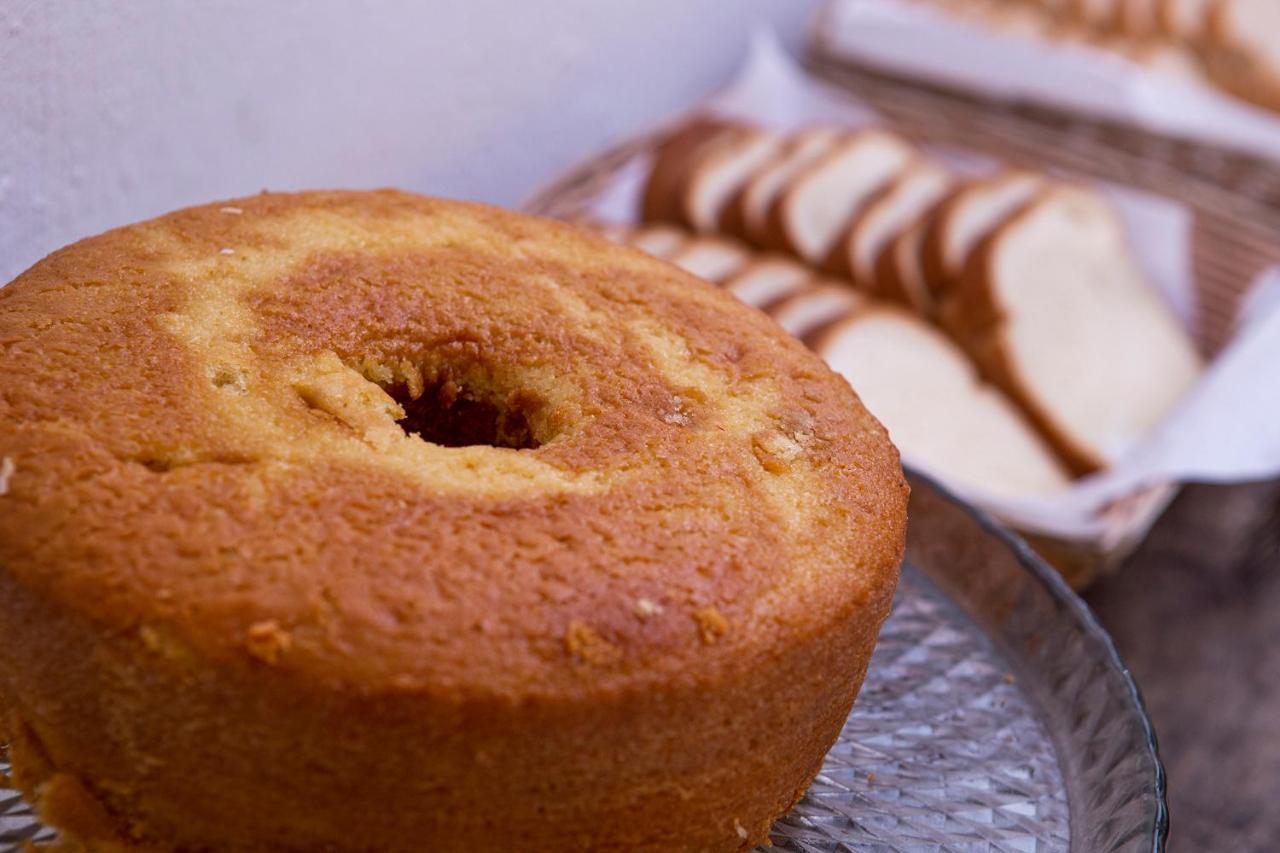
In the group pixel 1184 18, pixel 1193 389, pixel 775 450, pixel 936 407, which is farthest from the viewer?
pixel 1184 18

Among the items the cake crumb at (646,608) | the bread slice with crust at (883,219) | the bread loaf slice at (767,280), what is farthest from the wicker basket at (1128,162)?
the cake crumb at (646,608)

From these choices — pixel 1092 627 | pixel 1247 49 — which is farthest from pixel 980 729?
pixel 1247 49

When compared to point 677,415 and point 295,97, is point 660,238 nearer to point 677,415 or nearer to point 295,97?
point 295,97

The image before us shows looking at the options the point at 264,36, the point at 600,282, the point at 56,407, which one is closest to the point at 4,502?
the point at 56,407

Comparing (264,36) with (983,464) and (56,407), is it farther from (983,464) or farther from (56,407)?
(983,464)

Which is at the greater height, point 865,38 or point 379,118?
point 379,118

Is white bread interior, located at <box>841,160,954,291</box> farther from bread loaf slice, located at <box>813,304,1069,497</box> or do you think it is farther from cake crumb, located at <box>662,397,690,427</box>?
cake crumb, located at <box>662,397,690,427</box>

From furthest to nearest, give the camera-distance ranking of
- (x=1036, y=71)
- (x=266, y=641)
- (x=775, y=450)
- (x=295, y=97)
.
→ (x=1036, y=71), (x=295, y=97), (x=775, y=450), (x=266, y=641)

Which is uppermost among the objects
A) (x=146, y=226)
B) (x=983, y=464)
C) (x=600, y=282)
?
(x=146, y=226)
